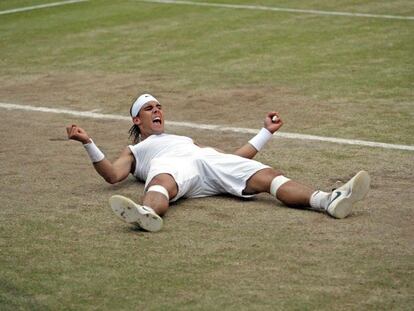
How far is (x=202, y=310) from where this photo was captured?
22.9 feet

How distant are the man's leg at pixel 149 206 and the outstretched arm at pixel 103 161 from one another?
53 cm

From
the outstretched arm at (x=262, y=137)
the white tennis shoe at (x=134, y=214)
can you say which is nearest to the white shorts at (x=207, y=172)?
the outstretched arm at (x=262, y=137)

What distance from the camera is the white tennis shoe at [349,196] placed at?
872 cm

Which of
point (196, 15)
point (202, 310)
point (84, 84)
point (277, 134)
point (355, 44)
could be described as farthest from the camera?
point (196, 15)

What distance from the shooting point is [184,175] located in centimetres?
930

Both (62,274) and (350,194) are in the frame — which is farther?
(350,194)

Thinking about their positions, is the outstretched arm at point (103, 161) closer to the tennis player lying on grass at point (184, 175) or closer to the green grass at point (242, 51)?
the tennis player lying on grass at point (184, 175)

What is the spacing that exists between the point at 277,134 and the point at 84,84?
11.0ft

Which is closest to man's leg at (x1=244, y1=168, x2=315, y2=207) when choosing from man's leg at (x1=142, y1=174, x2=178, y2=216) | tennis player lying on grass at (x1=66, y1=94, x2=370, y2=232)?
tennis player lying on grass at (x1=66, y1=94, x2=370, y2=232)

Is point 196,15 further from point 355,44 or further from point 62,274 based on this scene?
point 62,274

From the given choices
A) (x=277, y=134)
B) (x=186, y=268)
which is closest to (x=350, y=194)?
(x=186, y=268)

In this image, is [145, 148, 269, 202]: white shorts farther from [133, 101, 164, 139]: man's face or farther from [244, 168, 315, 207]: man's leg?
[133, 101, 164, 139]: man's face

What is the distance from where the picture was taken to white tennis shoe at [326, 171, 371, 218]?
8719 mm

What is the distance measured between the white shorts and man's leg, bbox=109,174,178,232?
0.54 feet
